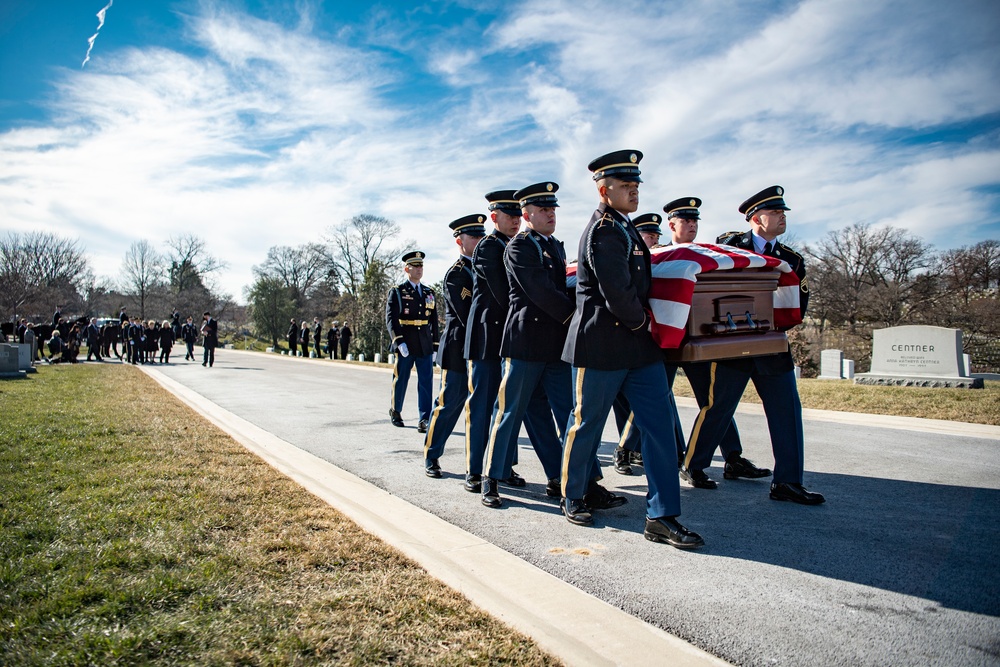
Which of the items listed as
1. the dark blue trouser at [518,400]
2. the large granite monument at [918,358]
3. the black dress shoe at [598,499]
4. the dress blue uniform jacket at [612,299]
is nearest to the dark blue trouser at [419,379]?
the dark blue trouser at [518,400]

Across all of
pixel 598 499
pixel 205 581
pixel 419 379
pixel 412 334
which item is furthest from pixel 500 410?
pixel 412 334

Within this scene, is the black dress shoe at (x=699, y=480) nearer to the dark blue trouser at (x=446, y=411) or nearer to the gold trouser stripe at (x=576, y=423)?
the gold trouser stripe at (x=576, y=423)

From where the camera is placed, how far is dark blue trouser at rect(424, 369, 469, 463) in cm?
521

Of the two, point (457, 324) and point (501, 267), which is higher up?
point (501, 267)

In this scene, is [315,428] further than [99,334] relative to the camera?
No

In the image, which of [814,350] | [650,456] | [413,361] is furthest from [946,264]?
[650,456]

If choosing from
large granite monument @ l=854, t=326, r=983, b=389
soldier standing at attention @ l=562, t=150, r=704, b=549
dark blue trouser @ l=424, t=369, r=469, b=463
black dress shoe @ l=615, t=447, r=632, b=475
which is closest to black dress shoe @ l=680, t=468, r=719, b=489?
black dress shoe @ l=615, t=447, r=632, b=475

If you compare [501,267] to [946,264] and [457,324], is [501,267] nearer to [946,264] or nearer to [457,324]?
[457,324]

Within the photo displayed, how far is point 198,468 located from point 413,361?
3.65 metres

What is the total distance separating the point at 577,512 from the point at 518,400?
89 cm

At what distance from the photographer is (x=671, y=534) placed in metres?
3.38

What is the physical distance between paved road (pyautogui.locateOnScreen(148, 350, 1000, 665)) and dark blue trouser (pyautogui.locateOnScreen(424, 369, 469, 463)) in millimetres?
269

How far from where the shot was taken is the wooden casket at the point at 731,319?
3771 mm

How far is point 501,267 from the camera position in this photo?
4.67 metres
